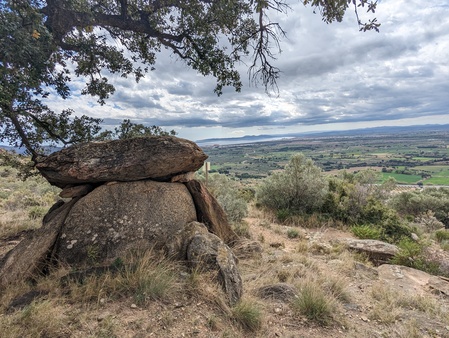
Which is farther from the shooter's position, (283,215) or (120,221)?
(283,215)

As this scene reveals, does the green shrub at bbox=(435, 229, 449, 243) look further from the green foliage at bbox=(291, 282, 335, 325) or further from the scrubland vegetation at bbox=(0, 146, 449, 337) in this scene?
the green foliage at bbox=(291, 282, 335, 325)

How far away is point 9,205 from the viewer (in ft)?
40.2

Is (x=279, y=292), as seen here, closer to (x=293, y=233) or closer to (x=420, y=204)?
(x=293, y=233)

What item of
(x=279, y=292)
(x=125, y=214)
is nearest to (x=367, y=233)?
(x=279, y=292)

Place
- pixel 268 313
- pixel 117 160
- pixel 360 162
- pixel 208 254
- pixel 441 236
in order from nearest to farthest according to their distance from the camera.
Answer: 1. pixel 268 313
2. pixel 208 254
3. pixel 117 160
4. pixel 441 236
5. pixel 360 162

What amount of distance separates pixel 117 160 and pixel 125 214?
1177 millimetres

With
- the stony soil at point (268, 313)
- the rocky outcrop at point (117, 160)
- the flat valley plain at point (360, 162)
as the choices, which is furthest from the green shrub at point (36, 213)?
the flat valley plain at point (360, 162)

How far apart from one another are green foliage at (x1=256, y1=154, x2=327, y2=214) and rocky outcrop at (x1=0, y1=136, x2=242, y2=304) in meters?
7.70

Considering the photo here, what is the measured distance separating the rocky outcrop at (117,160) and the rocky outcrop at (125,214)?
19 mm

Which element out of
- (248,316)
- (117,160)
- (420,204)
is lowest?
(420,204)

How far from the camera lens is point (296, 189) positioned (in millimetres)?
13117

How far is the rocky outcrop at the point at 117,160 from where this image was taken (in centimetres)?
538

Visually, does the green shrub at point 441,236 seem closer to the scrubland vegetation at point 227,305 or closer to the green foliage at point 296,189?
the scrubland vegetation at point 227,305

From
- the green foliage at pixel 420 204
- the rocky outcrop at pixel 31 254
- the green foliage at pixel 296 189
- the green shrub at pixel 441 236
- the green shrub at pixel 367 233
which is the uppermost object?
the rocky outcrop at pixel 31 254
